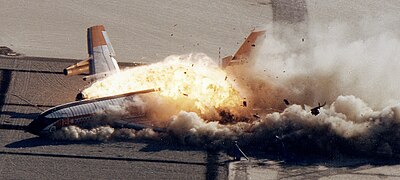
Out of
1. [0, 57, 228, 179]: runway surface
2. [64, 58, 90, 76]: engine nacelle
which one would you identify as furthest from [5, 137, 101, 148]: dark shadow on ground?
[64, 58, 90, 76]: engine nacelle

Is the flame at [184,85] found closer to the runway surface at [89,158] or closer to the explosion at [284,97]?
the explosion at [284,97]

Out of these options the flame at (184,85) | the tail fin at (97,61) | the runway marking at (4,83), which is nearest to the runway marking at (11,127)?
the runway marking at (4,83)

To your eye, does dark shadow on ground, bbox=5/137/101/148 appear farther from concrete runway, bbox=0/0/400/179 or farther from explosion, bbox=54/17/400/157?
explosion, bbox=54/17/400/157

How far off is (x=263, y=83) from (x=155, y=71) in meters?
11.8

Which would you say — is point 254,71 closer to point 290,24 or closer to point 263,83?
point 263,83

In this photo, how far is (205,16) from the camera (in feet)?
390

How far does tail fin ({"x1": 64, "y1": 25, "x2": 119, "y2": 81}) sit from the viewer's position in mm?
93750

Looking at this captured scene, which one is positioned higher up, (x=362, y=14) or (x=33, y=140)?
(x=362, y=14)

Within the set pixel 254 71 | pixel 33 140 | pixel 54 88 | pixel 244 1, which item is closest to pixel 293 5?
pixel 244 1

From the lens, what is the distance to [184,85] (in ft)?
293

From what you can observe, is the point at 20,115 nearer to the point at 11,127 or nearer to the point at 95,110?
the point at 11,127

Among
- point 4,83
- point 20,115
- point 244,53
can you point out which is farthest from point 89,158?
point 244,53

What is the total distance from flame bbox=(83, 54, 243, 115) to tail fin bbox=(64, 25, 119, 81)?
203 cm

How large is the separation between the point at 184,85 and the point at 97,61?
12.4m
